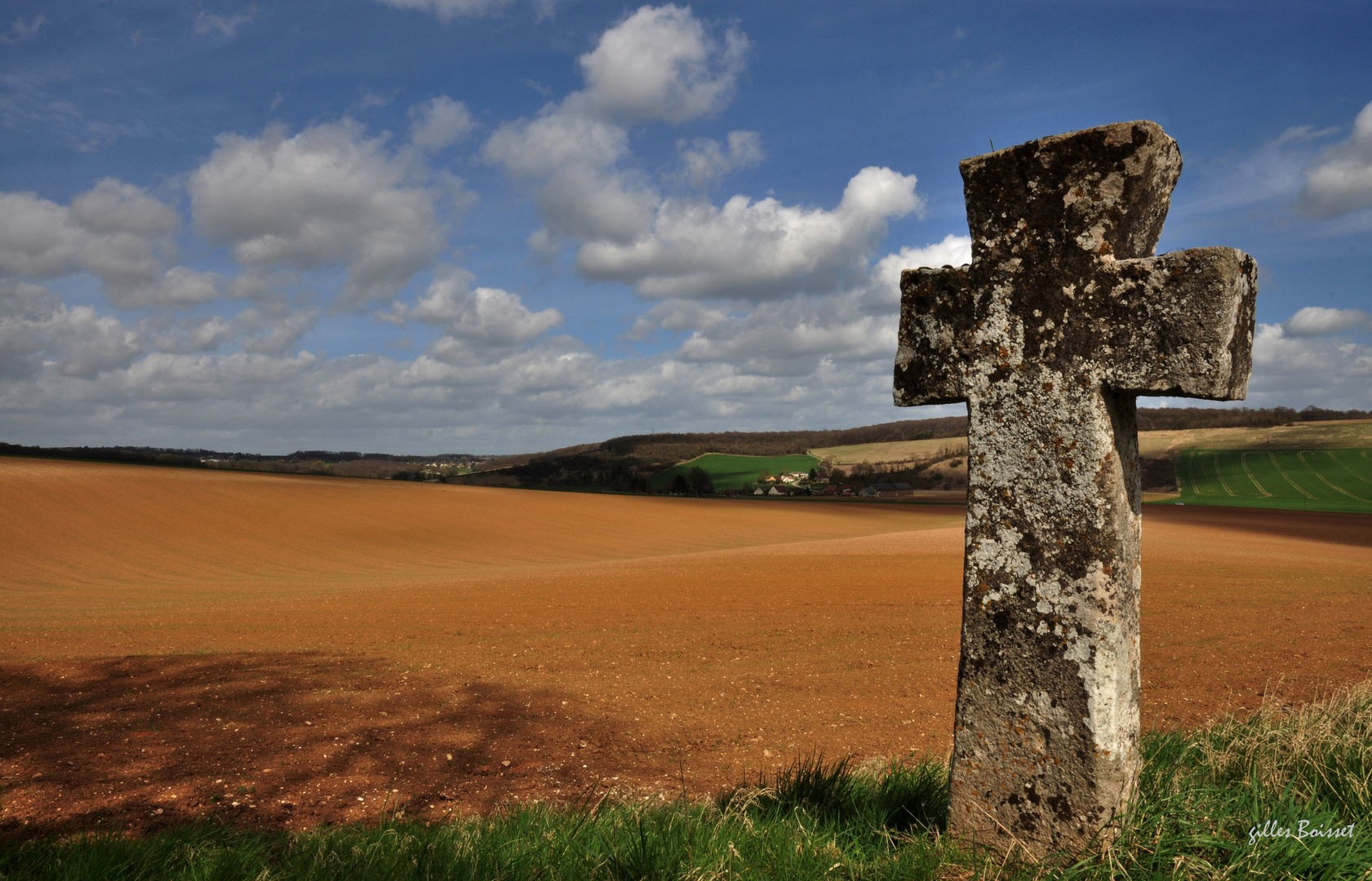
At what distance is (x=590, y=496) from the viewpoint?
50.4m

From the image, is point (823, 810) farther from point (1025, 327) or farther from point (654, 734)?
point (654, 734)

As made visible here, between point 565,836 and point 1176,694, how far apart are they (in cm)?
768

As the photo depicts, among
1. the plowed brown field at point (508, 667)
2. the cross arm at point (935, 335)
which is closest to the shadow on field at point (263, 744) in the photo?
the plowed brown field at point (508, 667)

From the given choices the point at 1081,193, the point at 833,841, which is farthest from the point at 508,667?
the point at 1081,193

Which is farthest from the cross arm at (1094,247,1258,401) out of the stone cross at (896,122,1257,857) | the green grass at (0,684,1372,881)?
the green grass at (0,684,1372,881)

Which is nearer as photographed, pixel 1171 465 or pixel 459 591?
pixel 459 591

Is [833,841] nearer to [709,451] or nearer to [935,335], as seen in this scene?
[935,335]

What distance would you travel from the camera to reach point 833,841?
320 centimetres

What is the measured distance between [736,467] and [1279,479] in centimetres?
4773

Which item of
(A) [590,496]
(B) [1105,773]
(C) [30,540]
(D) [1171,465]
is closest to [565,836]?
(B) [1105,773]

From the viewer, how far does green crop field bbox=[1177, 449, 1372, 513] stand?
166ft

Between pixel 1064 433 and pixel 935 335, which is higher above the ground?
pixel 935 335

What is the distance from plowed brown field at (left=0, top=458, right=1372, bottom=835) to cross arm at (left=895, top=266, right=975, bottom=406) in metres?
3.57

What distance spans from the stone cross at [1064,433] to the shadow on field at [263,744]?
3483 mm
